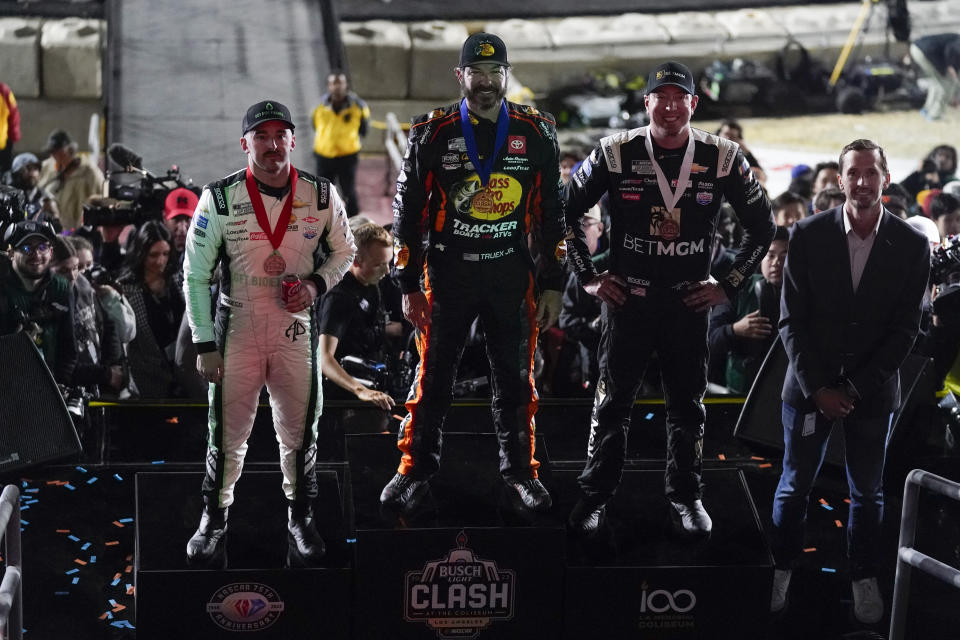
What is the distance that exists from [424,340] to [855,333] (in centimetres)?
172

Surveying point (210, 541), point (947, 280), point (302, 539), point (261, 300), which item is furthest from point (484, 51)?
point (947, 280)

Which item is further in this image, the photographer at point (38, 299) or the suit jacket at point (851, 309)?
the photographer at point (38, 299)

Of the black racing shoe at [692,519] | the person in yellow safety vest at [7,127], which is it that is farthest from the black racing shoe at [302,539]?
the person in yellow safety vest at [7,127]

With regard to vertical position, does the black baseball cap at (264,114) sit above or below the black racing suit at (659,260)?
above

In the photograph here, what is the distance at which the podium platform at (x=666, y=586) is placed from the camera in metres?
5.23

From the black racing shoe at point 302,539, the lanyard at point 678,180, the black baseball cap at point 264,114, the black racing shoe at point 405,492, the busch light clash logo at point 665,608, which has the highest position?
the black baseball cap at point 264,114

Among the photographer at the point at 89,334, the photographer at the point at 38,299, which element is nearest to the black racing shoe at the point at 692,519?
the photographer at the point at 89,334

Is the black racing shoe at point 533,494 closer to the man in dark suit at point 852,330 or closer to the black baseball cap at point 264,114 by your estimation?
the man in dark suit at point 852,330

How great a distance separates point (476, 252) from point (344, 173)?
5.90 meters

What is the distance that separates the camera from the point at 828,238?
5352 millimetres

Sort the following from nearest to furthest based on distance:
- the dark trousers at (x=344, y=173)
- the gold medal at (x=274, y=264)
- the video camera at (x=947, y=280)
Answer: the gold medal at (x=274, y=264)
the video camera at (x=947, y=280)
the dark trousers at (x=344, y=173)

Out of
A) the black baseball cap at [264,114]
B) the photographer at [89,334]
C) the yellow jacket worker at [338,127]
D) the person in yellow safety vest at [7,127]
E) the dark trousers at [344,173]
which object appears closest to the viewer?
the black baseball cap at [264,114]

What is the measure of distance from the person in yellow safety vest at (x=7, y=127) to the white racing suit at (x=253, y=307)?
268 inches

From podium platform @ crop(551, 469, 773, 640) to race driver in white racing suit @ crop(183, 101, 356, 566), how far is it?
1.04m
